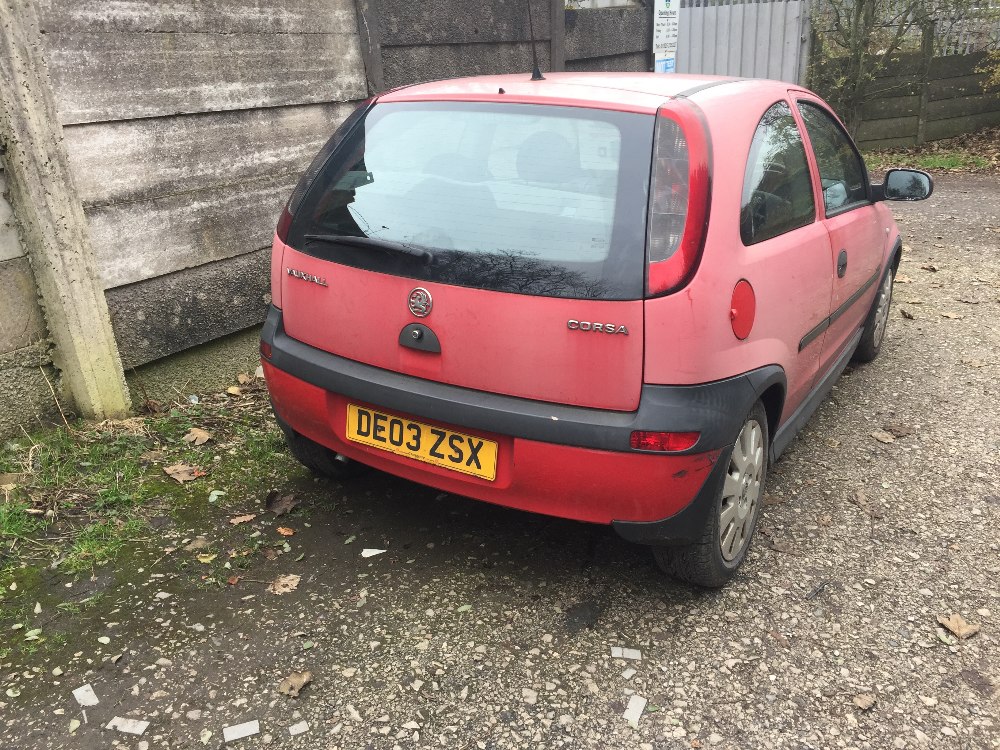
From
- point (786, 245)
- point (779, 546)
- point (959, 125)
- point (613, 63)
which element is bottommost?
point (959, 125)

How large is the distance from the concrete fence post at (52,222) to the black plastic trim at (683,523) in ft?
8.14

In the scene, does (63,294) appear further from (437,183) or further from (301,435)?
(437,183)

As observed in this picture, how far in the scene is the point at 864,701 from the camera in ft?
7.86

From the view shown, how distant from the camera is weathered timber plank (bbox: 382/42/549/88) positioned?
5.15 meters

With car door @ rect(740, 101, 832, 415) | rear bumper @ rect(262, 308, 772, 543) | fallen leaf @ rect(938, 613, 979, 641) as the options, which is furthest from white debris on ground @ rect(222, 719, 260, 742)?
fallen leaf @ rect(938, 613, 979, 641)

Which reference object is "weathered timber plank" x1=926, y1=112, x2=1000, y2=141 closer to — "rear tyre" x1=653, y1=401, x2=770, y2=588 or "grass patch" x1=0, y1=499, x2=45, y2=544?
"rear tyre" x1=653, y1=401, x2=770, y2=588

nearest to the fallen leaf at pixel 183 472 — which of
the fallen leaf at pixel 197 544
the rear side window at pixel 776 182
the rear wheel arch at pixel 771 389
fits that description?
the fallen leaf at pixel 197 544

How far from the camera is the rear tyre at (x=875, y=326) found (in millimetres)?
4758

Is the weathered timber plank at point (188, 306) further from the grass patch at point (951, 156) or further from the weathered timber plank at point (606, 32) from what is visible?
the grass patch at point (951, 156)

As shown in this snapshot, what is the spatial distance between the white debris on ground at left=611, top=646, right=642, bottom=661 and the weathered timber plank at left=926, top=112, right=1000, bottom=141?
11.9 m

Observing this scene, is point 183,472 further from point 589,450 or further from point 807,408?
point 807,408

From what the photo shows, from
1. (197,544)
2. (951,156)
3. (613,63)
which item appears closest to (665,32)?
(613,63)

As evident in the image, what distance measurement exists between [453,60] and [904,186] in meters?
2.93

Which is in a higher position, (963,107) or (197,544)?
(197,544)
